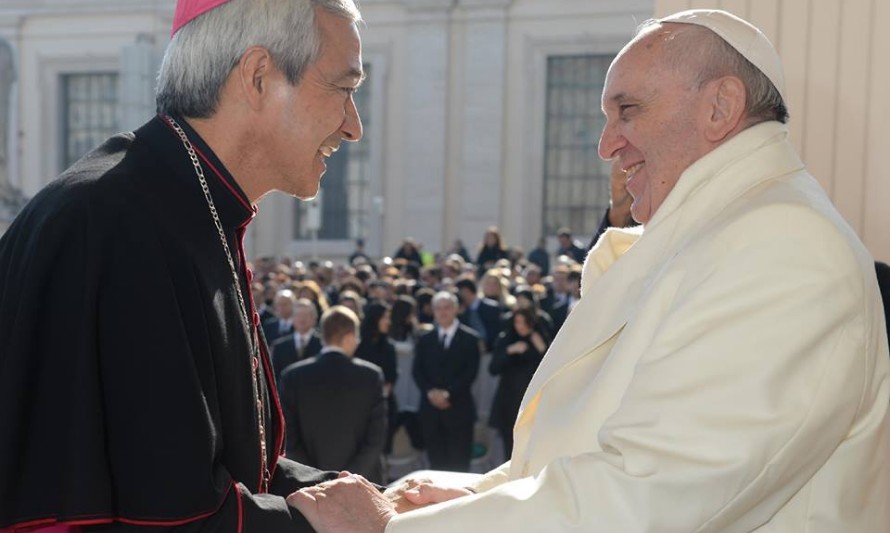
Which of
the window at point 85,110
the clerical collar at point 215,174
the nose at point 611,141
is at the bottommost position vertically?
the clerical collar at point 215,174

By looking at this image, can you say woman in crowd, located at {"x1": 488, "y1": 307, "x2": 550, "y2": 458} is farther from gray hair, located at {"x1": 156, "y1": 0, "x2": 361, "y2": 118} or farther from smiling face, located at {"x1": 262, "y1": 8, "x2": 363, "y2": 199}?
gray hair, located at {"x1": 156, "y1": 0, "x2": 361, "y2": 118}

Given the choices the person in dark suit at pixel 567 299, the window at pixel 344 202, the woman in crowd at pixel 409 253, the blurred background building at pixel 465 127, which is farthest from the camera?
the window at pixel 344 202

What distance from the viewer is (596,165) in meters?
28.1

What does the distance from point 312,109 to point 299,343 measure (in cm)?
771

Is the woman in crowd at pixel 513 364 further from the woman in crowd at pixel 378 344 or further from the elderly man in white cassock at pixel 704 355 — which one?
the elderly man in white cassock at pixel 704 355

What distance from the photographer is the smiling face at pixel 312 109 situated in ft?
8.77

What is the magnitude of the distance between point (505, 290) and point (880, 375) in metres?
11.2

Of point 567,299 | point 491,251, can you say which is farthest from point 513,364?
point 491,251

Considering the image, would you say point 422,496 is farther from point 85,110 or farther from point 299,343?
point 85,110

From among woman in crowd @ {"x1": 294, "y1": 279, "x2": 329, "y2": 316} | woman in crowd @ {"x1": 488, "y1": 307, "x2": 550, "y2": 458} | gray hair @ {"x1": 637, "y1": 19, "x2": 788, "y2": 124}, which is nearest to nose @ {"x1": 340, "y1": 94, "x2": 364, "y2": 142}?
gray hair @ {"x1": 637, "y1": 19, "x2": 788, "y2": 124}

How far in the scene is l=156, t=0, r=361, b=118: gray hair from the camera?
261cm

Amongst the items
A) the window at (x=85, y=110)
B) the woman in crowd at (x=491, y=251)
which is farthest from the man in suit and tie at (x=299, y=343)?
the window at (x=85, y=110)

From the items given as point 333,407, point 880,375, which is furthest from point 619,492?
point 333,407

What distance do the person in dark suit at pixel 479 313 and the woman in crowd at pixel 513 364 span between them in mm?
2282
